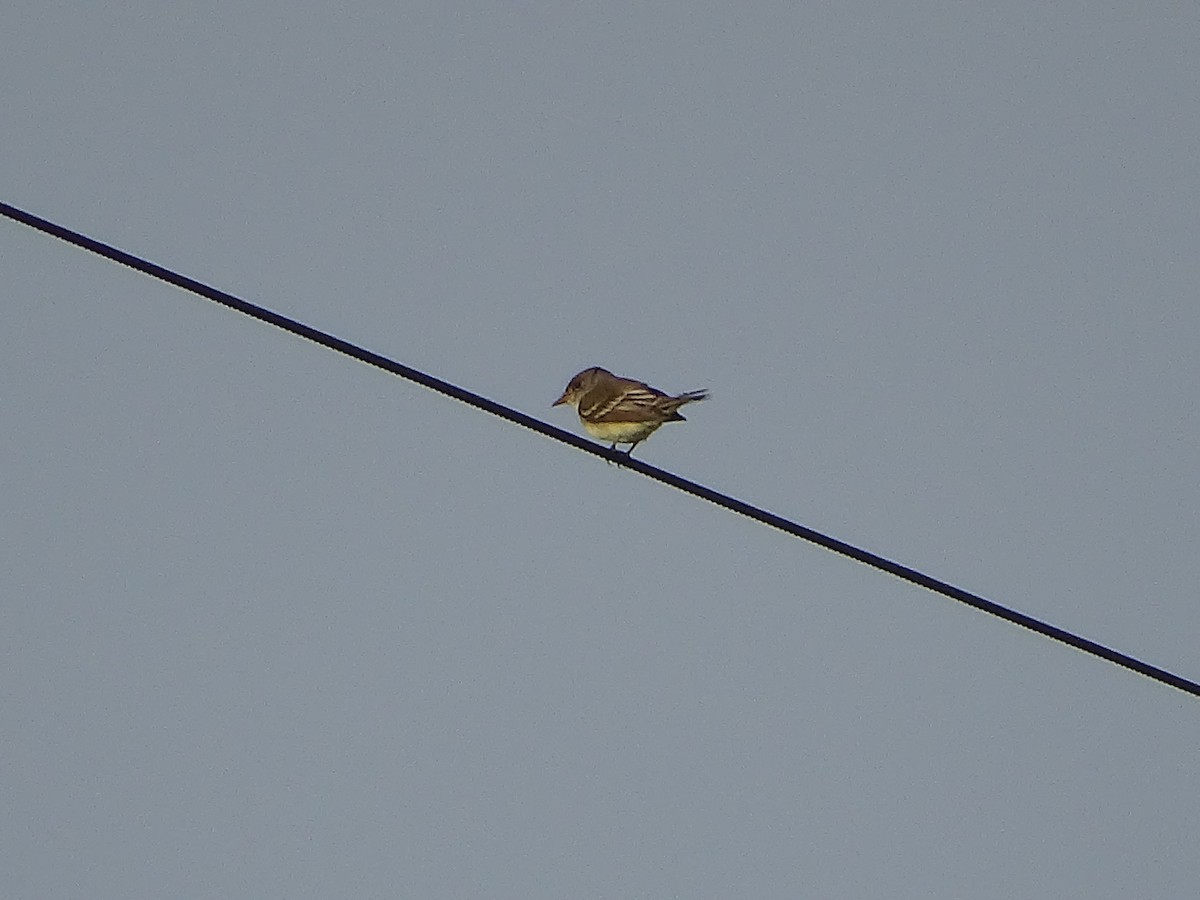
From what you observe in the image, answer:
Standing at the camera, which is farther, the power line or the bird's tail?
the bird's tail

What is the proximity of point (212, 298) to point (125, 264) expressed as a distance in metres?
0.29

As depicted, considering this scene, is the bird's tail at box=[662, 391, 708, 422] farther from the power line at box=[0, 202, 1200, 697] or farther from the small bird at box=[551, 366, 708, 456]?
the power line at box=[0, 202, 1200, 697]

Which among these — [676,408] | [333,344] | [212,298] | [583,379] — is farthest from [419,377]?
[583,379]

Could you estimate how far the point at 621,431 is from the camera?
43.8 feet

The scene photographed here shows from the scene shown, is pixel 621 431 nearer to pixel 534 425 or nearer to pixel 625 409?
pixel 625 409

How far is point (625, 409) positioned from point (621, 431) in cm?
17

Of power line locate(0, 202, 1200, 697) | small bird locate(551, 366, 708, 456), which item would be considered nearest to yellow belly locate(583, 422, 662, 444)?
small bird locate(551, 366, 708, 456)

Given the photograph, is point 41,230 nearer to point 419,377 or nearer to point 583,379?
point 419,377

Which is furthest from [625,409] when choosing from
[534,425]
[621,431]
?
[534,425]

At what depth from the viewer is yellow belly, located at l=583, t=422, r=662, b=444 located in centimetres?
1312

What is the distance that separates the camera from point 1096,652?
693 centimetres

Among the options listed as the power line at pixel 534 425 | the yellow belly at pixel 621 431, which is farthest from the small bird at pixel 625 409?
the power line at pixel 534 425

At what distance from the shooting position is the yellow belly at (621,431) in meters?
13.1

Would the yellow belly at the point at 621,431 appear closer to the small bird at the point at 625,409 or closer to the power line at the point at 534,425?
the small bird at the point at 625,409
